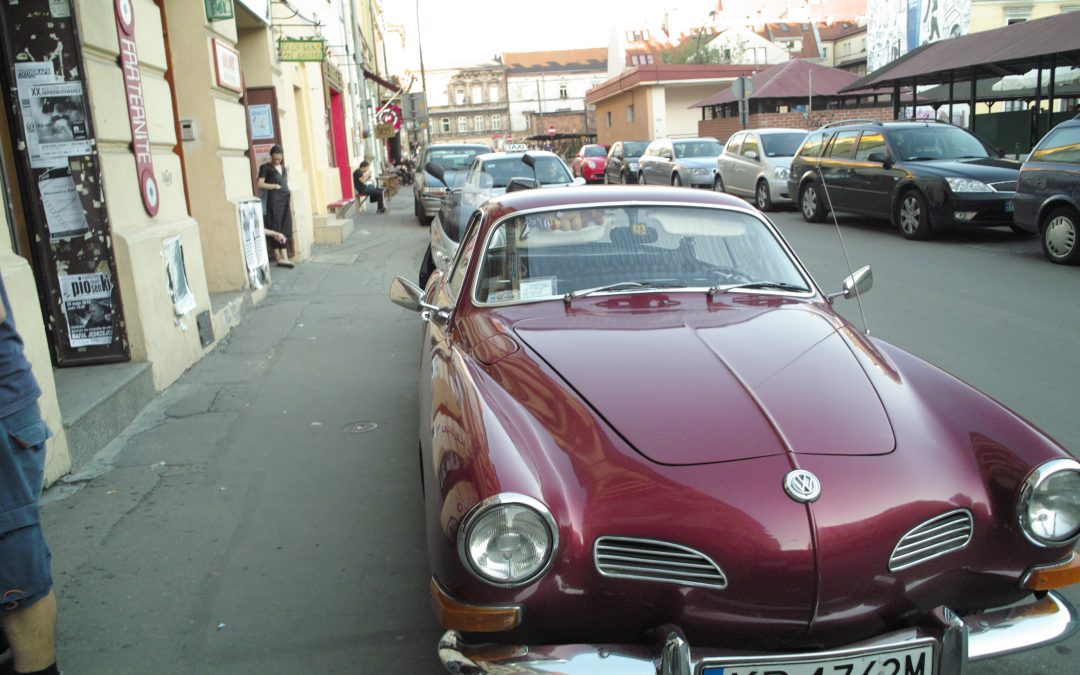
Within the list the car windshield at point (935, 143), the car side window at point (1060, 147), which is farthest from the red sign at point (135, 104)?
the car windshield at point (935, 143)

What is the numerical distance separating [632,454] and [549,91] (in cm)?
10071

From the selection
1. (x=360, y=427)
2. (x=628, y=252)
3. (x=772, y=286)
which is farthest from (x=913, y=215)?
(x=628, y=252)

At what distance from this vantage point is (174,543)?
3992 millimetres

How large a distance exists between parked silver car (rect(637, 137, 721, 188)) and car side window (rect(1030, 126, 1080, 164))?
10572 millimetres

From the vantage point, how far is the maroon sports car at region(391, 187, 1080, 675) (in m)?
2.27

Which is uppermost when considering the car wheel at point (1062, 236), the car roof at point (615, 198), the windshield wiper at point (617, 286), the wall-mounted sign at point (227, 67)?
the wall-mounted sign at point (227, 67)

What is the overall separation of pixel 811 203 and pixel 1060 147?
5.90m

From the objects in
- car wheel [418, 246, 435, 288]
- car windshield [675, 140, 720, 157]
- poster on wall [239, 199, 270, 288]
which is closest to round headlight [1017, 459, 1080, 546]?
car wheel [418, 246, 435, 288]

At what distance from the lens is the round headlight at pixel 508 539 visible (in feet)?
7.46

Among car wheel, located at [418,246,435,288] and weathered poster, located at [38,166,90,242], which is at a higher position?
weathered poster, located at [38,166,90,242]

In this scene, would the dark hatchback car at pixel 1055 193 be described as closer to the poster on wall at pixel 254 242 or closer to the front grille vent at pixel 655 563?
the poster on wall at pixel 254 242

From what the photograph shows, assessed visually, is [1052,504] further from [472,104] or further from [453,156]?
[472,104]

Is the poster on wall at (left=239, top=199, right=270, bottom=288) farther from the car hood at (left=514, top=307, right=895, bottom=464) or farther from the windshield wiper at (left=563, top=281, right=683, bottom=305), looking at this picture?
the car hood at (left=514, top=307, right=895, bottom=464)

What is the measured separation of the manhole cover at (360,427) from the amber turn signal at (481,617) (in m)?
3.27
